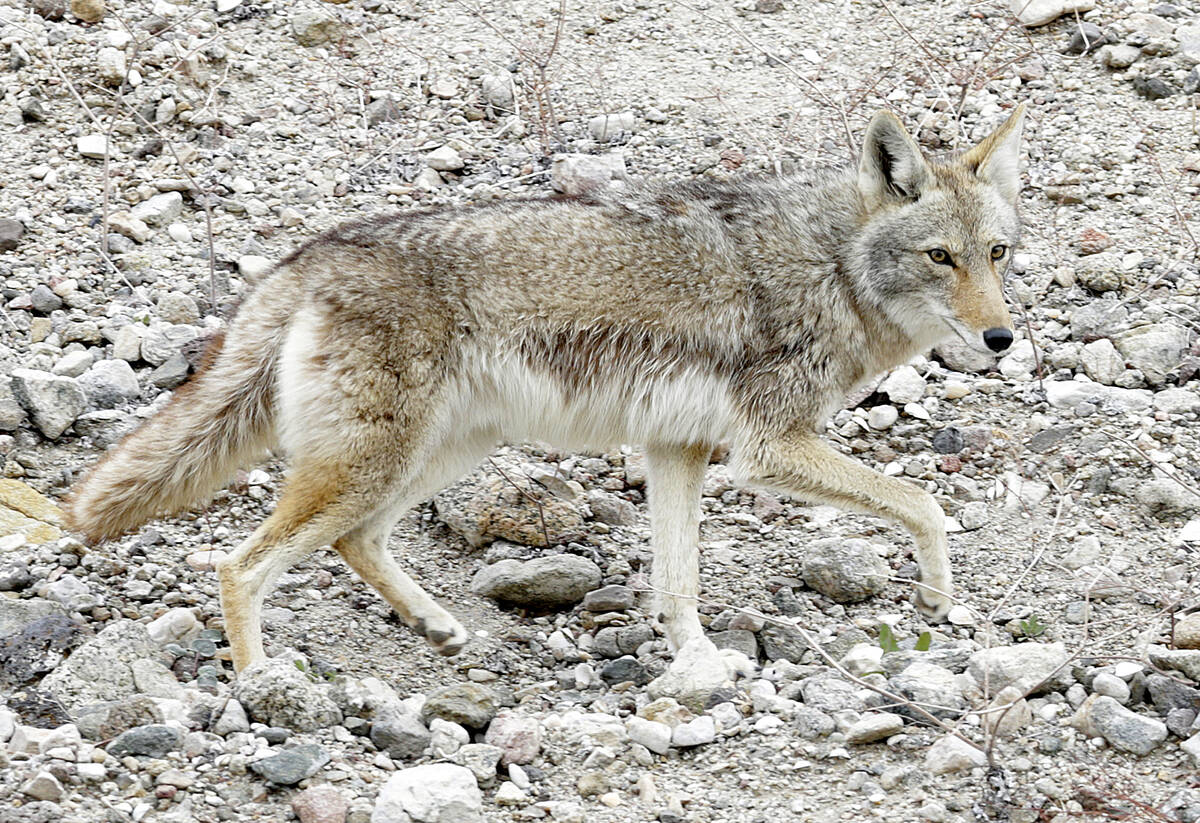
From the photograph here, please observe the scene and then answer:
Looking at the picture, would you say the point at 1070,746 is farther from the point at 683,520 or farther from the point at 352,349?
the point at 352,349

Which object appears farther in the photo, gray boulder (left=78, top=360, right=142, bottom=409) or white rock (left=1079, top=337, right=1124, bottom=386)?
white rock (left=1079, top=337, right=1124, bottom=386)

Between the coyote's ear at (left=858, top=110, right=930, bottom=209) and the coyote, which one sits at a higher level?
the coyote's ear at (left=858, top=110, right=930, bottom=209)

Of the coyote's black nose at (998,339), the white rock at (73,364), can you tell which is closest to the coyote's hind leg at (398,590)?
the white rock at (73,364)

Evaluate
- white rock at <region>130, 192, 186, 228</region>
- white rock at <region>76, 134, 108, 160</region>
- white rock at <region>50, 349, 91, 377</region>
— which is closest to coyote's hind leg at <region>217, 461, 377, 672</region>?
white rock at <region>50, 349, 91, 377</region>

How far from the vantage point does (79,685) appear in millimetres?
5004

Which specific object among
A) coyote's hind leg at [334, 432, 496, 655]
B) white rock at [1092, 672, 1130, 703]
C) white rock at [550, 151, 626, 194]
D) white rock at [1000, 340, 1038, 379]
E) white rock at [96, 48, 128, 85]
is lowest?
coyote's hind leg at [334, 432, 496, 655]

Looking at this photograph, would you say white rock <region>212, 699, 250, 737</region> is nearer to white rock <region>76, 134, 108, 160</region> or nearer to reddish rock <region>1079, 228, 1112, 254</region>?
white rock <region>76, 134, 108, 160</region>

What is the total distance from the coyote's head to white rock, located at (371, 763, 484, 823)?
2879 mm

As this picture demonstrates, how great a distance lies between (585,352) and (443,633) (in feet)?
4.35

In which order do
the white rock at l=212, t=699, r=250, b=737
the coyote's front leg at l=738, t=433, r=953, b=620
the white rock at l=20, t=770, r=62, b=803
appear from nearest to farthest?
1. the white rock at l=20, t=770, r=62, b=803
2. the white rock at l=212, t=699, r=250, b=737
3. the coyote's front leg at l=738, t=433, r=953, b=620

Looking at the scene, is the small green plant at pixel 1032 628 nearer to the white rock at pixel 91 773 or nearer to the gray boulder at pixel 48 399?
the white rock at pixel 91 773

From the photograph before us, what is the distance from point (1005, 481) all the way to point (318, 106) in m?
5.37

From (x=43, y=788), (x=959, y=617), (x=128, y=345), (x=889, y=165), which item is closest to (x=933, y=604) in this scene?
(x=959, y=617)

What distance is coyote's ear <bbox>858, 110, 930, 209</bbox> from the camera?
6094 mm
